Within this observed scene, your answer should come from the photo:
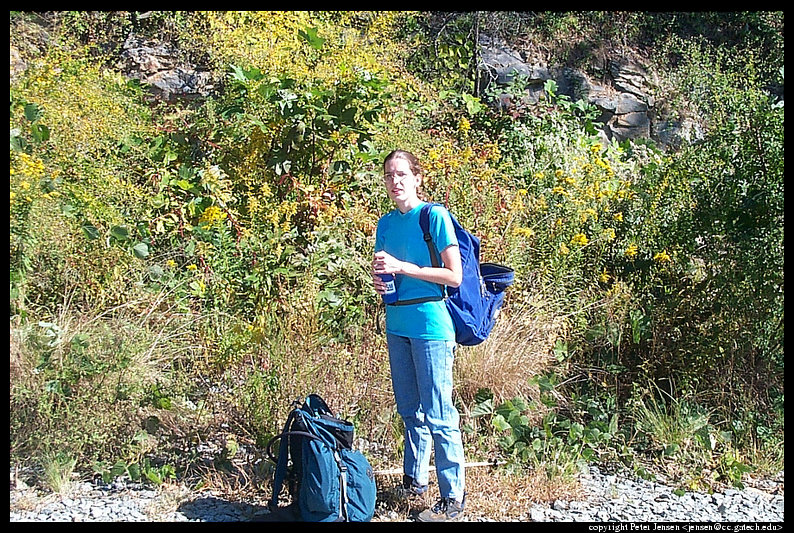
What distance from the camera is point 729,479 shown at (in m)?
3.68

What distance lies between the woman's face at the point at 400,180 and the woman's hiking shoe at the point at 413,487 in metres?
1.13

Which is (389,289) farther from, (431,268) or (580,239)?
(580,239)

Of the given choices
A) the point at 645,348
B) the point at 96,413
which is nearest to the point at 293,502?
the point at 96,413

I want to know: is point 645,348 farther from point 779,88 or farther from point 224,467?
point 779,88

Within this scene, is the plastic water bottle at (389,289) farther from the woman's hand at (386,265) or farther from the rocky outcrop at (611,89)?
the rocky outcrop at (611,89)

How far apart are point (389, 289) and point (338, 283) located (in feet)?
4.71

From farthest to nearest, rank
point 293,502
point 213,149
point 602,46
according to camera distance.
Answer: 1. point 602,46
2. point 213,149
3. point 293,502

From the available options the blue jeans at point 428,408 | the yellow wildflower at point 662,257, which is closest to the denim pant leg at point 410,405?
the blue jeans at point 428,408

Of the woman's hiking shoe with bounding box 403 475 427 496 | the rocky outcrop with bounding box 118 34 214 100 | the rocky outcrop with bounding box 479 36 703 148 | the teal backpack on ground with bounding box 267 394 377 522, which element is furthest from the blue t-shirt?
the rocky outcrop with bounding box 479 36 703 148

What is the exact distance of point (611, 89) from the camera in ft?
30.9

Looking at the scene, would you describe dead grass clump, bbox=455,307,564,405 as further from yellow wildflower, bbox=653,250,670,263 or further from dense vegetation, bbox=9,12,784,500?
yellow wildflower, bbox=653,250,670,263

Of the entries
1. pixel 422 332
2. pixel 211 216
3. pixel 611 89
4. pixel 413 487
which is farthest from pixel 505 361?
pixel 611 89

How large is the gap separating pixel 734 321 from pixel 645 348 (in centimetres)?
50
